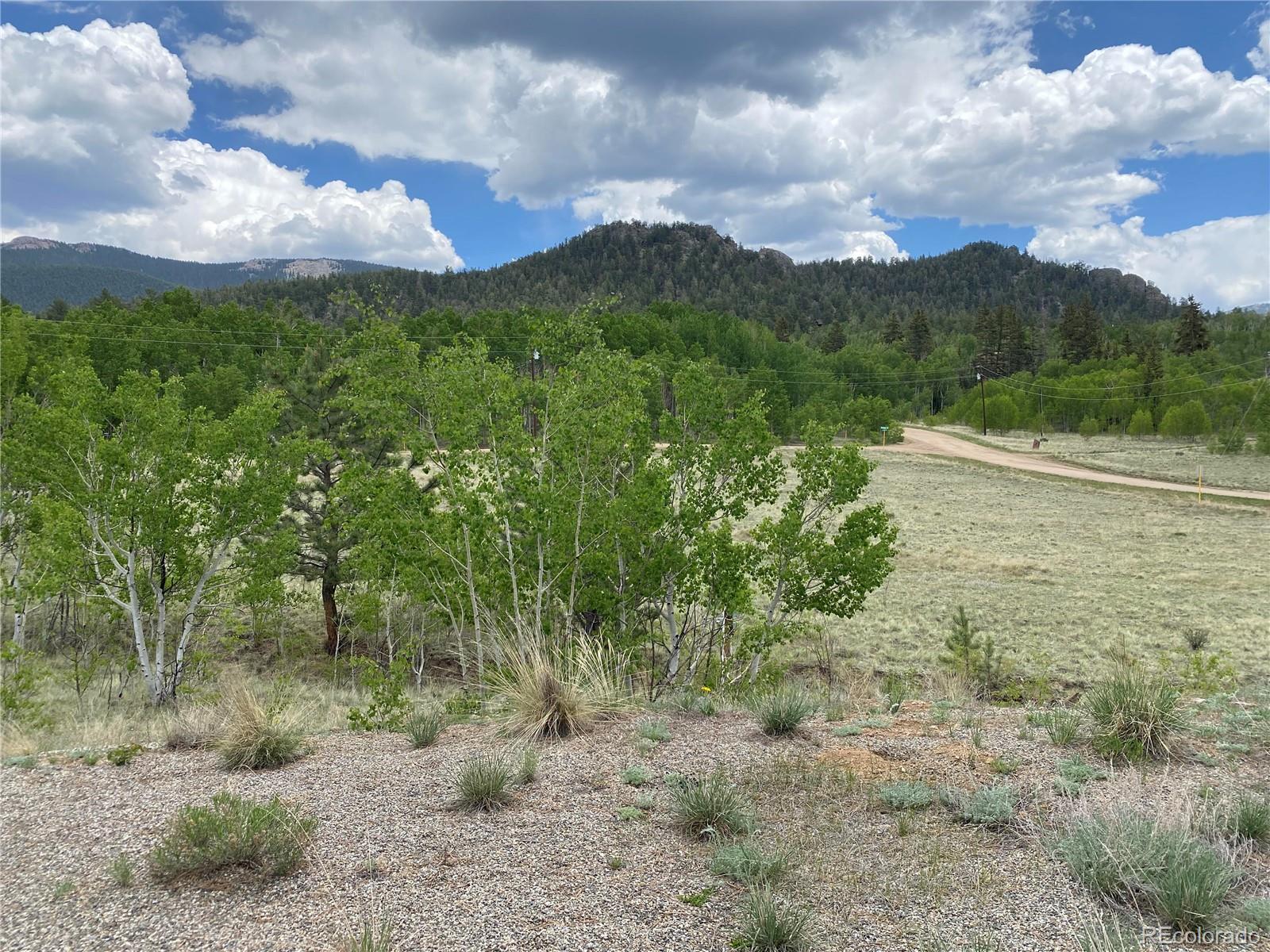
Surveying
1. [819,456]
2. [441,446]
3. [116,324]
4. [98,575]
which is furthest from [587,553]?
[116,324]

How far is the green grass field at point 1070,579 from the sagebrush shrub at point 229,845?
15.6 m

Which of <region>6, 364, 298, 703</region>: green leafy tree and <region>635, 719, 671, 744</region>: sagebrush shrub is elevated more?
<region>6, 364, 298, 703</region>: green leafy tree

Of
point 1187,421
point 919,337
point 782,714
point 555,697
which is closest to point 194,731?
point 555,697

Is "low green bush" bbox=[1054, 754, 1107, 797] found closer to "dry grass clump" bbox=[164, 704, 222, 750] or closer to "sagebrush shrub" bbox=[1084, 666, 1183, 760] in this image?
"sagebrush shrub" bbox=[1084, 666, 1183, 760]

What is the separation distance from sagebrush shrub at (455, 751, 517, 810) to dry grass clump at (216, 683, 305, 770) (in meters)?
2.24

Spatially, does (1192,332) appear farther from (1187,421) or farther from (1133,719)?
(1133,719)

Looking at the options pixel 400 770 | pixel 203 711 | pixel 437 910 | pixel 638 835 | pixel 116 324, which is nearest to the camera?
pixel 437 910

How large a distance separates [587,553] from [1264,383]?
242 ft

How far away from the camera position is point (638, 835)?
17.8 feet

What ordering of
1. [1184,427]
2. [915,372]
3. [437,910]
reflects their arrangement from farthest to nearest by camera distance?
[915,372] < [1184,427] < [437,910]

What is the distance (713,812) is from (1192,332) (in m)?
107

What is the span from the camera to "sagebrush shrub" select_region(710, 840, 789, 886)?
4680mm

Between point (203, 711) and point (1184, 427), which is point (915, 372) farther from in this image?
point (203, 711)

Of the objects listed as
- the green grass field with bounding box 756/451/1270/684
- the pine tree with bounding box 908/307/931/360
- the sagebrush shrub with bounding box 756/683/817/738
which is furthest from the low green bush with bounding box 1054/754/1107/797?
the pine tree with bounding box 908/307/931/360
